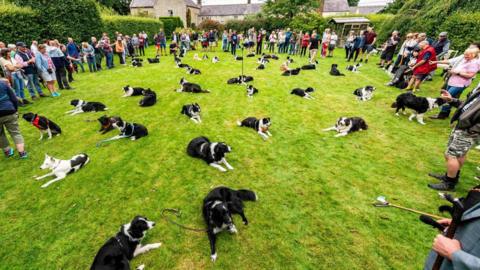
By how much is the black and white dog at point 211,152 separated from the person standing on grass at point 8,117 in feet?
14.0

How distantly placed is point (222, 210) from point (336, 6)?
65646mm

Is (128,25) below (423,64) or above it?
above

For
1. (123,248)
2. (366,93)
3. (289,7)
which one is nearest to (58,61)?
(123,248)

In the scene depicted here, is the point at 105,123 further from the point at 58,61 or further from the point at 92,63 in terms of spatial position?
the point at 92,63

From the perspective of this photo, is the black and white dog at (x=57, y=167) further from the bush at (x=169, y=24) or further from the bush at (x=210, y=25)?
the bush at (x=210, y=25)

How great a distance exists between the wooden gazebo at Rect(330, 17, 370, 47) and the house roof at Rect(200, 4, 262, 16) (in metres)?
39.9

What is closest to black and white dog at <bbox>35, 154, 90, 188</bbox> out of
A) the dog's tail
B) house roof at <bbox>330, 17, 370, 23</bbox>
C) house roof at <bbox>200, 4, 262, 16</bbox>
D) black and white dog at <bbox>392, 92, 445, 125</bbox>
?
the dog's tail

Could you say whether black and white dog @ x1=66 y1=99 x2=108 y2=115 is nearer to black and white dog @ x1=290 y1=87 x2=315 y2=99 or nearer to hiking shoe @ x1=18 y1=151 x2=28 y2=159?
hiking shoe @ x1=18 y1=151 x2=28 y2=159

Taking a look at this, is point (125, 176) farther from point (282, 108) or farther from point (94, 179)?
point (282, 108)

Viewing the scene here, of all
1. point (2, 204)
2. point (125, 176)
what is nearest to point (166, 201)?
point (125, 176)

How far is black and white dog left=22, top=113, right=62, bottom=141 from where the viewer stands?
6320 millimetres

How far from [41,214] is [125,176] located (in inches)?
60.1

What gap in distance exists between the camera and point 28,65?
29.8 feet

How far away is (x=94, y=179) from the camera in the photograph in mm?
4934
